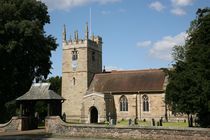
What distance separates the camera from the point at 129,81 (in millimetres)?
55875

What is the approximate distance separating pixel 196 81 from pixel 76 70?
118 ft

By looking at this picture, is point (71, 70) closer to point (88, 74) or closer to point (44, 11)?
point (88, 74)

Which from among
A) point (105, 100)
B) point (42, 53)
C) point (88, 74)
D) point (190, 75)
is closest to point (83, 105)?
point (105, 100)

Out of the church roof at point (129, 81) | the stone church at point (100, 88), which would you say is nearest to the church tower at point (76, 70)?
the stone church at point (100, 88)

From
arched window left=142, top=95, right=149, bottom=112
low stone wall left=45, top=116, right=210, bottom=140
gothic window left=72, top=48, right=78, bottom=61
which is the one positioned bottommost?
low stone wall left=45, top=116, right=210, bottom=140

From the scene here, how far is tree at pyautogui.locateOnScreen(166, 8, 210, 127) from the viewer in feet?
82.4

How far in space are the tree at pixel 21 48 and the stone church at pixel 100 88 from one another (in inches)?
463

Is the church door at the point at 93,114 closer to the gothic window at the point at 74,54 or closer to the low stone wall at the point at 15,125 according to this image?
the gothic window at the point at 74,54

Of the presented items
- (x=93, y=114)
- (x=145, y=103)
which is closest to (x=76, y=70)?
(x=93, y=114)

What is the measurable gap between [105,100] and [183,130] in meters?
29.3

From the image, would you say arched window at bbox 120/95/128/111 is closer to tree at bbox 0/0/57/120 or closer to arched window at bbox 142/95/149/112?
arched window at bbox 142/95/149/112

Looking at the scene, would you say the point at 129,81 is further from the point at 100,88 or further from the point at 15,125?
the point at 15,125

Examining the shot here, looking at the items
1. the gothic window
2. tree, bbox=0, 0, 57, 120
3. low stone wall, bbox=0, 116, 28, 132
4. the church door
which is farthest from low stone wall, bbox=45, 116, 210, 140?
the gothic window

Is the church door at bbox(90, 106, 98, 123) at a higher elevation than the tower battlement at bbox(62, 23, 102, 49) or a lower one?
lower
